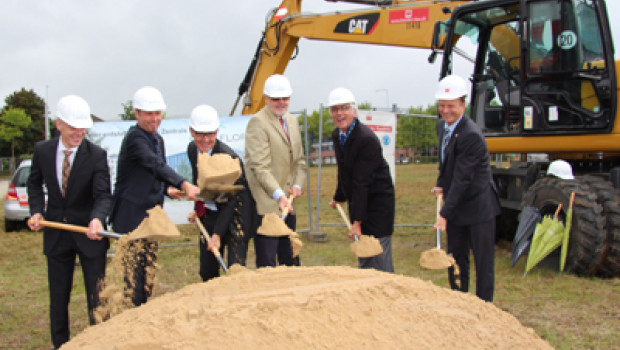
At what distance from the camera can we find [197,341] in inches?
90.4

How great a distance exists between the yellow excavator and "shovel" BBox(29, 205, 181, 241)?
4.36 metres

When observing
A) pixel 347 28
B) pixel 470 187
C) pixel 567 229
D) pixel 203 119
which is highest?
pixel 347 28

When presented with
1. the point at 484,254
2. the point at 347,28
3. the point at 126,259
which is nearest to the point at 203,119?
the point at 126,259

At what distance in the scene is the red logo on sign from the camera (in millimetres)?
7631

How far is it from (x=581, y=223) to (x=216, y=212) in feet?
→ 12.9

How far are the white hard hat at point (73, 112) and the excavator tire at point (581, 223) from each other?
4.91 m

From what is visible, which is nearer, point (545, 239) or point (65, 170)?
point (65, 170)

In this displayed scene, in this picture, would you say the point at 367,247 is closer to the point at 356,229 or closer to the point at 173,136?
the point at 356,229

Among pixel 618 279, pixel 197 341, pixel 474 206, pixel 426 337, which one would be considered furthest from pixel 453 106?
pixel 618 279

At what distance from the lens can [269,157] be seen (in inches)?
162

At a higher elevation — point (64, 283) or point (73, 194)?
point (73, 194)

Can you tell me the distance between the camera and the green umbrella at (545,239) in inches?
213

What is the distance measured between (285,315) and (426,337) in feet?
2.40

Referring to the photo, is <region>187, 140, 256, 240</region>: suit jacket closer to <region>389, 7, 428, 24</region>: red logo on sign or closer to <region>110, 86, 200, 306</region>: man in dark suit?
<region>110, 86, 200, 306</region>: man in dark suit
